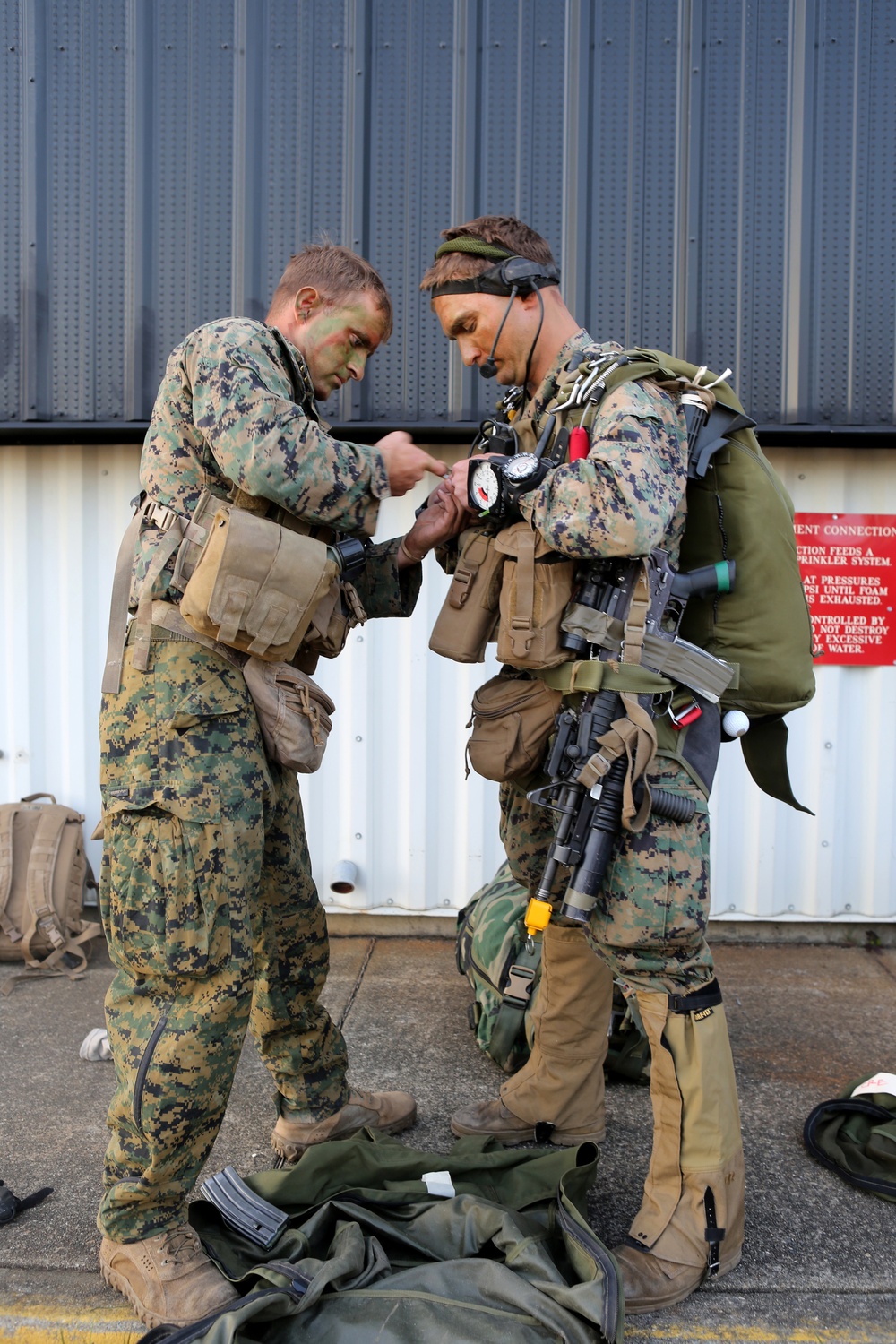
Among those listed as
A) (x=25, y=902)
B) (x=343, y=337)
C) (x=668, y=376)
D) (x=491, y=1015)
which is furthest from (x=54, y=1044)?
(x=668, y=376)

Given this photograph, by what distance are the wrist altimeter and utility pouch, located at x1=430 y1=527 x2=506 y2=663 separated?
0.14m

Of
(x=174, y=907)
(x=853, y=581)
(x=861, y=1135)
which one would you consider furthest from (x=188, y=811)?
(x=853, y=581)

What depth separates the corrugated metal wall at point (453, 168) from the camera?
4176 mm

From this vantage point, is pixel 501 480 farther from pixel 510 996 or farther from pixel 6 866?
pixel 6 866

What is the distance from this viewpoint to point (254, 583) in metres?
2.26

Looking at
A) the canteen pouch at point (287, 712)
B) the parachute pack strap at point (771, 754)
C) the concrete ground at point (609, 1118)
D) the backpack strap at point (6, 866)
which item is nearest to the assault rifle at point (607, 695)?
the parachute pack strap at point (771, 754)

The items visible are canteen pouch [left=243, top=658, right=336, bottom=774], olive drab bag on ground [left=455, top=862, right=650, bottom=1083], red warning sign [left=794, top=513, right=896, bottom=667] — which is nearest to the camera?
canteen pouch [left=243, top=658, right=336, bottom=774]

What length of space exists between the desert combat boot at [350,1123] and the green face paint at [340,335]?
6.61ft

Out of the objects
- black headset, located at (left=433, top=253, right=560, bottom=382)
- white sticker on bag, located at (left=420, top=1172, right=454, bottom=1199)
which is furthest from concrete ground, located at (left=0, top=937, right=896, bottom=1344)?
black headset, located at (left=433, top=253, right=560, bottom=382)

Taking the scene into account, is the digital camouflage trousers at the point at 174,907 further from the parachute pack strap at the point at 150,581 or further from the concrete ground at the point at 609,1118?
the concrete ground at the point at 609,1118

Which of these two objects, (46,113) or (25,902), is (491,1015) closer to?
(25,902)

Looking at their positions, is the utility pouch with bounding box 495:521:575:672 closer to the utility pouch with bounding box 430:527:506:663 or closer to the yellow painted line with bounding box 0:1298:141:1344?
the utility pouch with bounding box 430:527:506:663

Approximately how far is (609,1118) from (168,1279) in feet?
4.61

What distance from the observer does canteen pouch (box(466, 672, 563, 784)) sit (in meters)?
2.59
